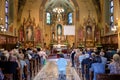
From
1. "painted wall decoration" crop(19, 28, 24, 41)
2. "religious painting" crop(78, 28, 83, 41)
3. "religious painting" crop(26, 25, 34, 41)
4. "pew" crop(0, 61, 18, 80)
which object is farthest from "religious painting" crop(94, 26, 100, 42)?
"pew" crop(0, 61, 18, 80)

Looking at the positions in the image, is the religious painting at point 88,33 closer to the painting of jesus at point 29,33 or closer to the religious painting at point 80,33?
the religious painting at point 80,33

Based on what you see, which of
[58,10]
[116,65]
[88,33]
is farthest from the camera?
[58,10]

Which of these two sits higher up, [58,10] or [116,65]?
[58,10]

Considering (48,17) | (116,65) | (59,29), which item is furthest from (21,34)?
(116,65)

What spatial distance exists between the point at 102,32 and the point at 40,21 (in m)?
9.13

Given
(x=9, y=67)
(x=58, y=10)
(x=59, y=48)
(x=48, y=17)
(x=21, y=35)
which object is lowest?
(x=59, y=48)

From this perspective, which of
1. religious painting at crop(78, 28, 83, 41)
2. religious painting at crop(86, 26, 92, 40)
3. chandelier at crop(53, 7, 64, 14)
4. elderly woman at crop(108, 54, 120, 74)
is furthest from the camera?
chandelier at crop(53, 7, 64, 14)

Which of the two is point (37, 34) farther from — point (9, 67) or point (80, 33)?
point (9, 67)

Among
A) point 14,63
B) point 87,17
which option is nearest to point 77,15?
point 87,17

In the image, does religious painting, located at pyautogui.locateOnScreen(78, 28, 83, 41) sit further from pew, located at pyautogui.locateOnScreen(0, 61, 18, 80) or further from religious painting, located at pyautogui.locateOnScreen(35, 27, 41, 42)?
pew, located at pyautogui.locateOnScreen(0, 61, 18, 80)

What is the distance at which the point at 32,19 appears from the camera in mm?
39094

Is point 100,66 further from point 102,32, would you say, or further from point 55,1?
point 55,1

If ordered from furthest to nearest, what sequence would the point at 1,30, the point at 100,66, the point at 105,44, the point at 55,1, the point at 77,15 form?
the point at 55,1
the point at 77,15
the point at 105,44
the point at 1,30
the point at 100,66

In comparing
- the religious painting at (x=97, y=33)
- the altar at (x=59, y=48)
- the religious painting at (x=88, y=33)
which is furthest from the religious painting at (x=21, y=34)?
the religious painting at (x=97, y=33)
